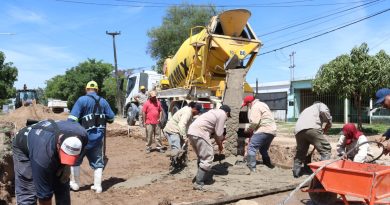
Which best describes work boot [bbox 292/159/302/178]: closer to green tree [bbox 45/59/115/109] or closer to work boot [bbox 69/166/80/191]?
work boot [bbox 69/166/80/191]

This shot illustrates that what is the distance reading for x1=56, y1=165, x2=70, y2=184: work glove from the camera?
3901 mm

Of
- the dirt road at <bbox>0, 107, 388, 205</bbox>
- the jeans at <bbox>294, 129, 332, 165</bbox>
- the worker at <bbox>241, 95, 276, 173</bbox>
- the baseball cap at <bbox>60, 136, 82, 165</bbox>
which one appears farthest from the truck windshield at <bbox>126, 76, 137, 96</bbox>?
the baseball cap at <bbox>60, 136, 82, 165</bbox>

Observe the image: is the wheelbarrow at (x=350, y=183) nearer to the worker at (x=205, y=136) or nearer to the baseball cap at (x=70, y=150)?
the worker at (x=205, y=136)

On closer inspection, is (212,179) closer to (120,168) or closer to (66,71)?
(120,168)

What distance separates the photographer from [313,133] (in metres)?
7.21

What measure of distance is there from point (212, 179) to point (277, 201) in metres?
1.42

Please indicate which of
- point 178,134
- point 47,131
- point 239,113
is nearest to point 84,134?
point 47,131

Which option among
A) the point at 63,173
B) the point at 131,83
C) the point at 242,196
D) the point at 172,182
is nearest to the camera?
the point at 63,173

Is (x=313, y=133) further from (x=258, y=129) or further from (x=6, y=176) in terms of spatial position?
(x=6, y=176)

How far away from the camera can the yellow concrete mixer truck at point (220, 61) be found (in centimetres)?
1051

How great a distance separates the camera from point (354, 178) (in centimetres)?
485

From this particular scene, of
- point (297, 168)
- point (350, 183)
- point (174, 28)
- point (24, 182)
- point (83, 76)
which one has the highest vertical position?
point (174, 28)

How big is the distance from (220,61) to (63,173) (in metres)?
8.25

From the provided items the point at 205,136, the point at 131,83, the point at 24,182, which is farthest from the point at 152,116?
the point at 131,83
